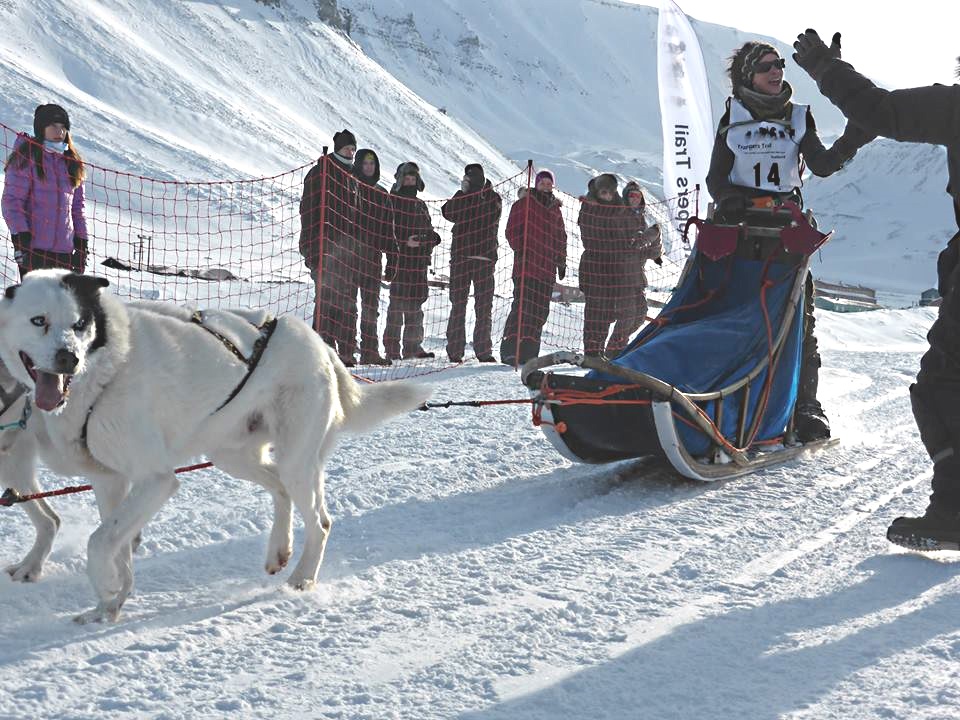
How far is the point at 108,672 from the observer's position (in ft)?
7.64

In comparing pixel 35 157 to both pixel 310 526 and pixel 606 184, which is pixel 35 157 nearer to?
pixel 310 526

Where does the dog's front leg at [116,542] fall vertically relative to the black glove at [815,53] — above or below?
below

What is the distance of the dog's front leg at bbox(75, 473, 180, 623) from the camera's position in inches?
104

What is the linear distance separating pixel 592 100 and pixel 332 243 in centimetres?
14183

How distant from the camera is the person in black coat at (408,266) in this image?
830cm

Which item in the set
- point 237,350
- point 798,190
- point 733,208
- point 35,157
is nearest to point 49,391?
point 237,350

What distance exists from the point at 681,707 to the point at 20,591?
1.93m

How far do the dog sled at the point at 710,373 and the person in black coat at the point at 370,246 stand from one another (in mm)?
3753

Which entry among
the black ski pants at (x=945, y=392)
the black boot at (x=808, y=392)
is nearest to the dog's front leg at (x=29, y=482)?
the black ski pants at (x=945, y=392)

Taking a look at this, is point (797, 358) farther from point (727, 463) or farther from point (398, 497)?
point (398, 497)

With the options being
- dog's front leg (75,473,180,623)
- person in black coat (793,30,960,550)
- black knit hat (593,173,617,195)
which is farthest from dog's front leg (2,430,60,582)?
black knit hat (593,173,617,195)

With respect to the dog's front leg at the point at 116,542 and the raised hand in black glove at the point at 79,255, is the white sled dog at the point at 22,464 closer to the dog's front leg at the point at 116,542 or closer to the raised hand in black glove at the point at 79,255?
the dog's front leg at the point at 116,542

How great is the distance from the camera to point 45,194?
568cm

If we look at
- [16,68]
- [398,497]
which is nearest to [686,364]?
[398,497]
